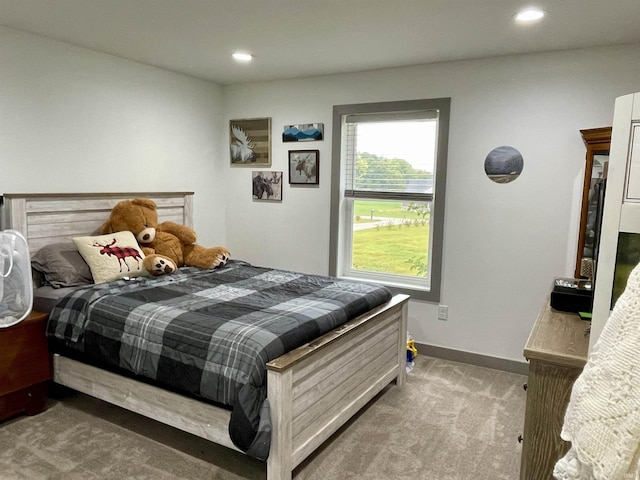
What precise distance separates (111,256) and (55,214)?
53cm

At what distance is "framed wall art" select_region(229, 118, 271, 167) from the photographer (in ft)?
14.6

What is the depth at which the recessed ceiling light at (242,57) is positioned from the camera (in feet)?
11.5

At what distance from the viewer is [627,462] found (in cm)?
83

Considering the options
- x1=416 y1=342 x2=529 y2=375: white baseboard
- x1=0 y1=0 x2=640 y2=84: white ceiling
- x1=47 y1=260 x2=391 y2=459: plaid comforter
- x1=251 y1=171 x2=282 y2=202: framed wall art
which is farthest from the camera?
x1=251 y1=171 x2=282 y2=202: framed wall art

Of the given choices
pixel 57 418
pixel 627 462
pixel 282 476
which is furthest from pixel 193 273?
pixel 627 462

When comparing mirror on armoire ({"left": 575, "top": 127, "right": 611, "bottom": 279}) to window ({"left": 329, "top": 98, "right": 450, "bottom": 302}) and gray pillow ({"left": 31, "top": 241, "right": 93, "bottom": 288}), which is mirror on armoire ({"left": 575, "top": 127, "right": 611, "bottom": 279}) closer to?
window ({"left": 329, "top": 98, "right": 450, "bottom": 302})

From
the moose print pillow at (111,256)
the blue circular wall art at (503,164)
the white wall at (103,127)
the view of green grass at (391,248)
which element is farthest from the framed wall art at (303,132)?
the moose print pillow at (111,256)

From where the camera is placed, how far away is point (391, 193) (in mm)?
3980

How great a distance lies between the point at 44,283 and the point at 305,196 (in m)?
2.19

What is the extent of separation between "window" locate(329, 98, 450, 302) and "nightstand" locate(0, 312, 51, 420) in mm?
2305

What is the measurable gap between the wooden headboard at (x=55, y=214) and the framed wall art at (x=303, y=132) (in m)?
1.32

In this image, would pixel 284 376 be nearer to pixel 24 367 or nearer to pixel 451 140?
pixel 24 367

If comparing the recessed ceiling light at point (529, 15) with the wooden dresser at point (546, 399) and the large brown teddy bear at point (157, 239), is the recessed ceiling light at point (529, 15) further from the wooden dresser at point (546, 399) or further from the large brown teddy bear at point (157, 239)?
the large brown teddy bear at point (157, 239)

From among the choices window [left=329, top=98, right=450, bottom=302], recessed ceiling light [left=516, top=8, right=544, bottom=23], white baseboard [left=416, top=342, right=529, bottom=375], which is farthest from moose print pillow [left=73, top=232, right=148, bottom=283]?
recessed ceiling light [left=516, top=8, right=544, bottom=23]
